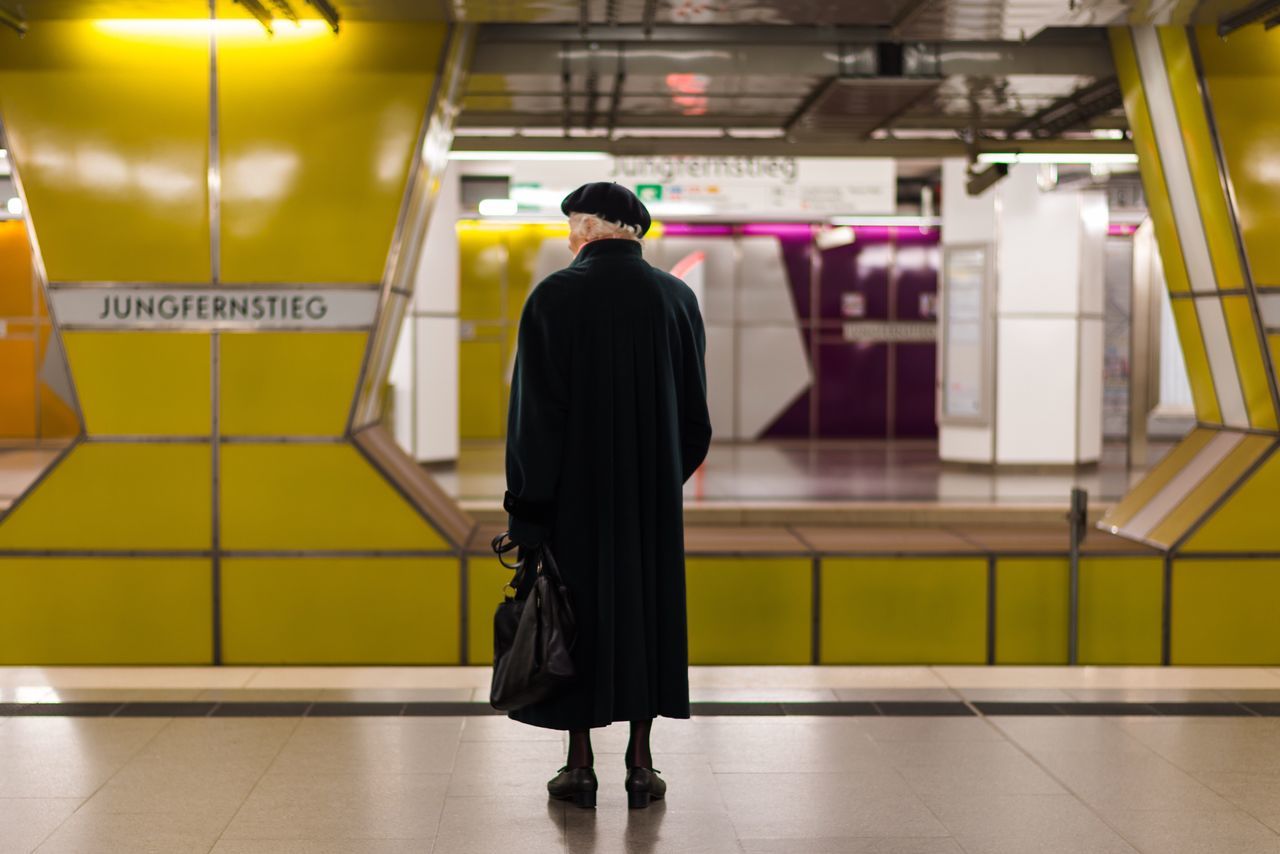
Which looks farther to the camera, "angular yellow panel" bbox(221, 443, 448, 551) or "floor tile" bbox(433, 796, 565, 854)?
"angular yellow panel" bbox(221, 443, 448, 551)

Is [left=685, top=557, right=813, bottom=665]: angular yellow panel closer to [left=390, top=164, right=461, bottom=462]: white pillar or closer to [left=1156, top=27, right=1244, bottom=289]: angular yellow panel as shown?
[left=1156, top=27, right=1244, bottom=289]: angular yellow panel

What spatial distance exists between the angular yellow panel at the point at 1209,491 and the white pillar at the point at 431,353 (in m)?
7.94

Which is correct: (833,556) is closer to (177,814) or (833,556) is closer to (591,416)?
(591,416)

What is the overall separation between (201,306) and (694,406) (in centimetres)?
309

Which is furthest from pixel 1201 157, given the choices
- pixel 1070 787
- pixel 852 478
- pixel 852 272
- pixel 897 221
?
pixel 852 272

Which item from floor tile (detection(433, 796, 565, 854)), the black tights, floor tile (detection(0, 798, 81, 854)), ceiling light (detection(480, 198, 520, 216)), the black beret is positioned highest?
ceiling light (detection(480, 198, 520, 216))

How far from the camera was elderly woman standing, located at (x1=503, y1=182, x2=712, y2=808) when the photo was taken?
3994 mm

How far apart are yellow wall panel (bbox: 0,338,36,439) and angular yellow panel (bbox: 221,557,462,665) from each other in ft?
41.5

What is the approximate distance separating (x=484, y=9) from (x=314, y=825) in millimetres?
3661

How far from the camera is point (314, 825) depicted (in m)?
3.93

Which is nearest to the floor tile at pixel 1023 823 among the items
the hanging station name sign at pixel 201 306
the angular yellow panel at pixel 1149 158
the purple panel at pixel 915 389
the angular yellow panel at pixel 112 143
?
the hanging station name sign at pixel 201 306

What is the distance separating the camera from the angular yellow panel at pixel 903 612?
6762 millimetres

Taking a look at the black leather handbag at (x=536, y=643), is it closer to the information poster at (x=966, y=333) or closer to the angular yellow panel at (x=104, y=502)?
the angular yellow panel at (x=104, y=502)

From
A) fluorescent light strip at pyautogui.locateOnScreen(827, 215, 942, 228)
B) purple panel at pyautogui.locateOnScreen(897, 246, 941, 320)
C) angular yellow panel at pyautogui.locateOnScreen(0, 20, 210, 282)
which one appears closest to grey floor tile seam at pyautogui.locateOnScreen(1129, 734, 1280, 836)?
angular yellow panel at pyautogui.locateOnScreen(0, 20, 210, 282)
